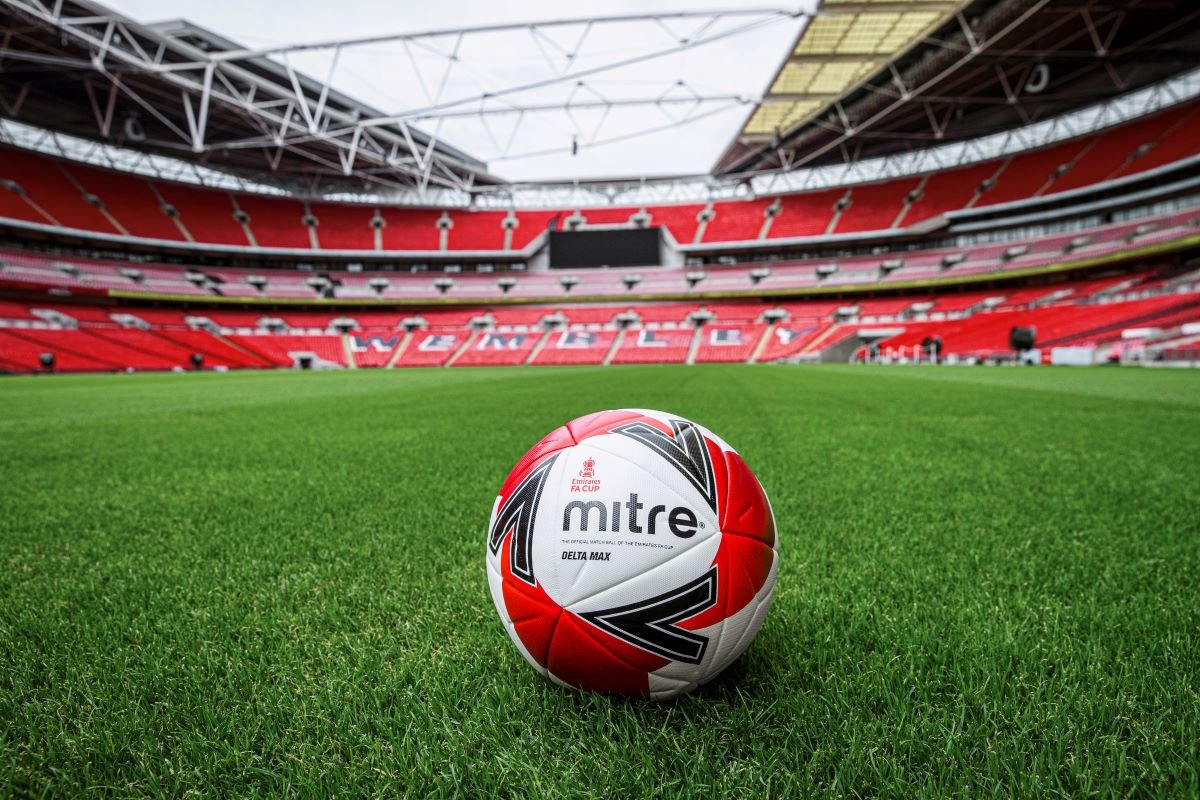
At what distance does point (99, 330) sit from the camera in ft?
106

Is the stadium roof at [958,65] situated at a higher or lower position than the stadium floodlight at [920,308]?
higher

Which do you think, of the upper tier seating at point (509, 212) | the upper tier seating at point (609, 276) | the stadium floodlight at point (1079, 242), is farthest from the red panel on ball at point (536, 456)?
the stadium floodlight at point (1079, 242)

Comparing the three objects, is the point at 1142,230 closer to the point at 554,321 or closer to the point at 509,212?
the point at 554,321

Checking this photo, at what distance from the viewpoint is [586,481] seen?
1.29m

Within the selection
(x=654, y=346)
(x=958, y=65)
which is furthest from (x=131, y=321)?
(x=958, y=65)

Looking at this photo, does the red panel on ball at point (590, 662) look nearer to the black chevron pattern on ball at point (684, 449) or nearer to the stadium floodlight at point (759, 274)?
the black chevron pattern on ball at point (684, 449)

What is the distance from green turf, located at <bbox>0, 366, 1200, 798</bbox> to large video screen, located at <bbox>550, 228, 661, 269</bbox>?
145 ft

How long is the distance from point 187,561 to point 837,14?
25.3m

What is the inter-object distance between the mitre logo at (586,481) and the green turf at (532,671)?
0.45 meters

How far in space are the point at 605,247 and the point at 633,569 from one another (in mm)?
46894

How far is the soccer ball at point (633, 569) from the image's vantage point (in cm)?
121

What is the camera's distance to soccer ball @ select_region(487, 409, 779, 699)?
1.21m

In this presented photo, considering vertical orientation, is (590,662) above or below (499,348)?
below

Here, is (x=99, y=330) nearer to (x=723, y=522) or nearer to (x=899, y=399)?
(x=899, y=399)
